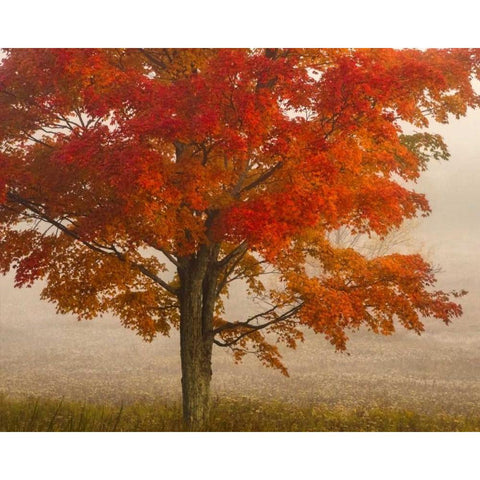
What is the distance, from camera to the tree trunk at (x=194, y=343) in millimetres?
8234

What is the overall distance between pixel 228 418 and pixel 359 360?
2.90m

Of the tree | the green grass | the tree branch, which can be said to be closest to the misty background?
the green grass

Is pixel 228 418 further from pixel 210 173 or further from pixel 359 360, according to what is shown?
pixel 210 173

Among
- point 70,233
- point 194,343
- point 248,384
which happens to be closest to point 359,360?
point 248,384

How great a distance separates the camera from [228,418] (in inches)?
330

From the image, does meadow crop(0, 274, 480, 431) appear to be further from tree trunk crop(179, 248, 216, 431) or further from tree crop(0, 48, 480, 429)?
tree crop(0, 48, 480, 429)

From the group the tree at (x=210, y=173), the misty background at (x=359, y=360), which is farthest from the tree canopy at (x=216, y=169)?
the misty background at (x=359, y=360)

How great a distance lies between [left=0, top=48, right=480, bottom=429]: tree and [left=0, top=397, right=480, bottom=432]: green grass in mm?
547

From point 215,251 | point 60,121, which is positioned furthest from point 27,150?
point 215,251

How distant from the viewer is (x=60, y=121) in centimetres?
773

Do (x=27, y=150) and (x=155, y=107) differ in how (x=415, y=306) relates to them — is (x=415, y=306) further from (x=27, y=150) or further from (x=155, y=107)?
(x=27, y=150)

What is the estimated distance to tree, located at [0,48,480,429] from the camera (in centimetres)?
682
